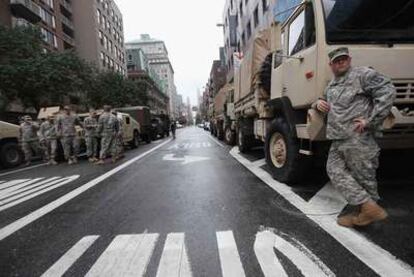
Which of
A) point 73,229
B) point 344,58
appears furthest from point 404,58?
point 73,229

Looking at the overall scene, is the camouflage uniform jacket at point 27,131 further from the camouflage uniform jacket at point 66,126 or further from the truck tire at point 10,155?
the camouflage uniform jacket at point 66,126

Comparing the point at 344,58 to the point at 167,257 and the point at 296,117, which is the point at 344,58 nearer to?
the point at 296,117

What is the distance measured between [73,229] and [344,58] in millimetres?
3526

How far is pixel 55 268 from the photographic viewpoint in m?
3.19

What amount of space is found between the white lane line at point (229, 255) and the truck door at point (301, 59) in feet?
8.16

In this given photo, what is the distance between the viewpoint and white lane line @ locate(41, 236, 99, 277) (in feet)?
10.2

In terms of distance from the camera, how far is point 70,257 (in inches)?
135

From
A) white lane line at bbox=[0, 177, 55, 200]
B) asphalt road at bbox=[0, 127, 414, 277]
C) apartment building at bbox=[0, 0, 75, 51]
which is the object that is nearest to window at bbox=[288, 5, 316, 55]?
A: asphalt road at bbox=[0, 127, 414, 277]

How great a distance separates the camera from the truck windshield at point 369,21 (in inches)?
199

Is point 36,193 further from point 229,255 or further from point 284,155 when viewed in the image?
point 229,255

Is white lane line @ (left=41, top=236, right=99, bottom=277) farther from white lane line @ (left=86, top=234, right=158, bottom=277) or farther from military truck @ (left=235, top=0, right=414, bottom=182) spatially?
military truck @ (left=235, top=0, right=414, bottom=182)

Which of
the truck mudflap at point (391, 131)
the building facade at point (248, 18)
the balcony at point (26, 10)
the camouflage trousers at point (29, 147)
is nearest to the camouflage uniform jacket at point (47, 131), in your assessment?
the camouflage trousers at point (29, 147)

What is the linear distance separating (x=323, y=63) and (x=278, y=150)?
6.87ft

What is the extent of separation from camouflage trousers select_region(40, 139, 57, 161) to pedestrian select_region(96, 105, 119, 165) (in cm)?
175
